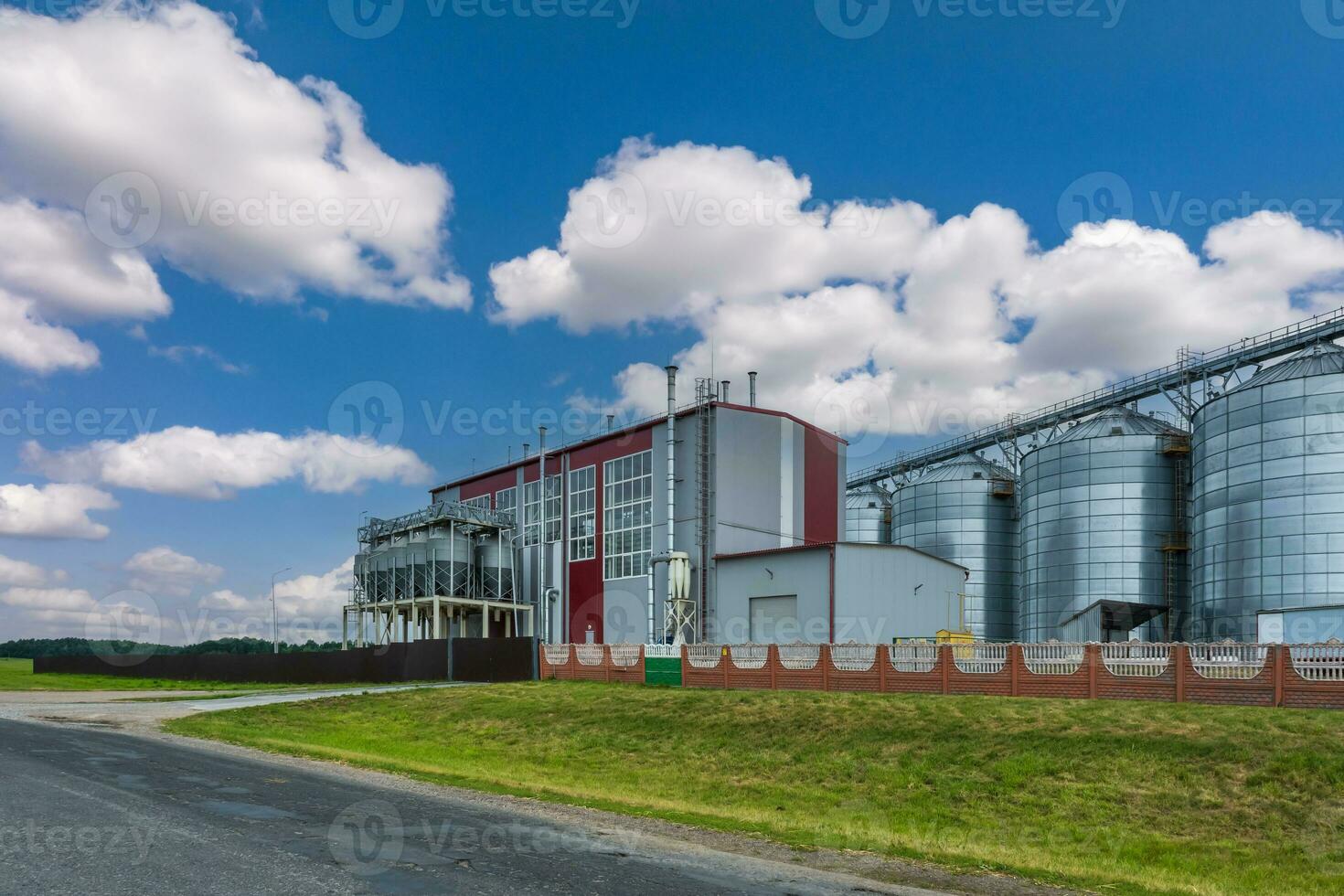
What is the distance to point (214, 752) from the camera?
2108cm

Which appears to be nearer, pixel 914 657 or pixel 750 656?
pixel 914 657

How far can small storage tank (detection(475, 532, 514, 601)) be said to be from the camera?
6338 cm

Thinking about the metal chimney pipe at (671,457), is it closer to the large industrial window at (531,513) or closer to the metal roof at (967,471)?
the large industrial window at (531,513)

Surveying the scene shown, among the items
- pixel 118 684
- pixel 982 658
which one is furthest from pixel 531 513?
pixel 982 658

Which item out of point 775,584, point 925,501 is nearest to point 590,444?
point 775,584

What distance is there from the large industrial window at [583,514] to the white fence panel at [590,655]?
588 inches

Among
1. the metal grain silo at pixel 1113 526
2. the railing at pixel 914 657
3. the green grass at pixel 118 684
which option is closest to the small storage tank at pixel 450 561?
the green grass at pixel 118 684

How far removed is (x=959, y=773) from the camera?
19.9 m

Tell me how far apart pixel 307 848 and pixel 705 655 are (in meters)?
24.5

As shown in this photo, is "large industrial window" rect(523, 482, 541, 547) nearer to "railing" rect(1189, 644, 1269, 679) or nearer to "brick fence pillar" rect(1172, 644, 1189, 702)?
"brick fence pillar" rect(1172, 644, 1189, 702)

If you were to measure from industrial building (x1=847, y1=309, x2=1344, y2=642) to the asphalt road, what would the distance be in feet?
97.0

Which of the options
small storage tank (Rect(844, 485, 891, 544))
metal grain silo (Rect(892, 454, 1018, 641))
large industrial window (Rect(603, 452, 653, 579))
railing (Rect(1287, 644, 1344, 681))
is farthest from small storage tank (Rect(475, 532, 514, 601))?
railing (Rect(1287, 644, 1344, 681))

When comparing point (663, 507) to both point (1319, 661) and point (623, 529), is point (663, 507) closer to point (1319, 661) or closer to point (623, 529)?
point (623, 529)

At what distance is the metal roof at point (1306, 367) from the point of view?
46.5 meters
